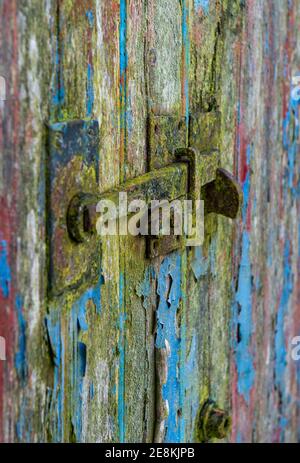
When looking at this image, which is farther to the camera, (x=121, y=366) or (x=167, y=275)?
(x=167, y=275)

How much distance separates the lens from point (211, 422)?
3.62 feet

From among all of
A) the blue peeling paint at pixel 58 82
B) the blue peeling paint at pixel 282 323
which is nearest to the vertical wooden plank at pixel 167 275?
the blue peeling paint at pixel 58 82

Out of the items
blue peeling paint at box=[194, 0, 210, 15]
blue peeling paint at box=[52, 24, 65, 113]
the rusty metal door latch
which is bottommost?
the rusty metal door latch

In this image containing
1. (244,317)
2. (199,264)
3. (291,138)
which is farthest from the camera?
(291,138)

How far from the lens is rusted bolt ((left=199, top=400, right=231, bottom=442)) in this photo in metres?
1.10

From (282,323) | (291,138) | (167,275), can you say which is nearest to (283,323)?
(282,323)

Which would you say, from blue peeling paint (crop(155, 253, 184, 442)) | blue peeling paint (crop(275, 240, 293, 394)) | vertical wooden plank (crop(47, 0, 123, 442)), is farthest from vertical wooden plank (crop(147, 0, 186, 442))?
blue peeling paint (crop(275, 240, 293, 394))

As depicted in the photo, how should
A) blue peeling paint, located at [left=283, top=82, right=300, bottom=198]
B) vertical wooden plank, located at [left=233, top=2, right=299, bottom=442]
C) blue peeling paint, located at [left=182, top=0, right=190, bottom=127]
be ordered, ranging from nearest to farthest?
blue peeling paint, located at [left=182, top=0, right=190, bottom=127] → vertical wooden plank, located at [left=233, top=2, right=299, bottom=442] → blue peeling paint, located at [left=283, top=82, right=300, bottom=198]

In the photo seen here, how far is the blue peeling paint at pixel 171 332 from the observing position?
92cm

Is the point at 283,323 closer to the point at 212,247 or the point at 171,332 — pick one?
the point at 212,247

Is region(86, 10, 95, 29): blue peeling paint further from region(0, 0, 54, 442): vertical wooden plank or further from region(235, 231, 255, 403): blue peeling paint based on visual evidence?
region(235, 231, 255, 403): blue peeling paint

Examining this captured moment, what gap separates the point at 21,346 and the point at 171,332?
0.38 m
